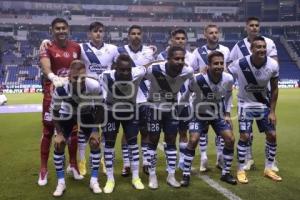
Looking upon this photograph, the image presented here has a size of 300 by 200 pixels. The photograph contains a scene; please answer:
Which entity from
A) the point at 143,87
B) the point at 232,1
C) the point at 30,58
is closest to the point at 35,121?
the point at 143,87

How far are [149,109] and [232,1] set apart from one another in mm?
57903

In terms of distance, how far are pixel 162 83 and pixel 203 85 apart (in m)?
0.69

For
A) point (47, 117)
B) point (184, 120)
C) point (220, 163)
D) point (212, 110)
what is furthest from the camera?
point (220, 163)

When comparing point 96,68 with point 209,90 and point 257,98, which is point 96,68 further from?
point 257,98

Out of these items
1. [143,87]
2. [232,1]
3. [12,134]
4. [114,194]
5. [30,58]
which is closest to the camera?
[114,194]

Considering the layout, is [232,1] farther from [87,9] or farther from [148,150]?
[148,150]

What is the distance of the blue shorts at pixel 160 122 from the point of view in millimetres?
5891

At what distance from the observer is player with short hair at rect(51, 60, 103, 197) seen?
5.55 metres

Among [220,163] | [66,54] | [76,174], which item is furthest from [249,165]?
[66,54]

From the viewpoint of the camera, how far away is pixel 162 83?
5910 mm

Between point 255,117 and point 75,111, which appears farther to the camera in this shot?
point 255,117

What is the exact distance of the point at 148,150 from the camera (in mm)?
5973

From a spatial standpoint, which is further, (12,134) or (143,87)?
(12,134)

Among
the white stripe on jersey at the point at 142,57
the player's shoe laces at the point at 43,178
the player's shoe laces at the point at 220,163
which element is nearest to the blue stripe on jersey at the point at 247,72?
the player's shoe laces at the point at 220,163
